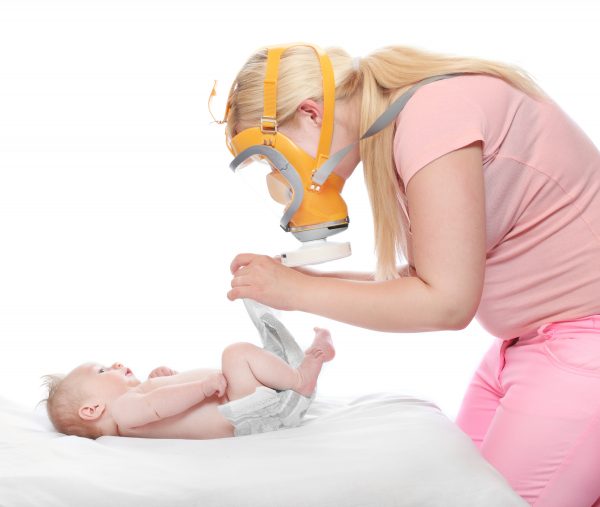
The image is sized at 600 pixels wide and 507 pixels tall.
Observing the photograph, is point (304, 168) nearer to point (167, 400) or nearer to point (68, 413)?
point (167, 400)

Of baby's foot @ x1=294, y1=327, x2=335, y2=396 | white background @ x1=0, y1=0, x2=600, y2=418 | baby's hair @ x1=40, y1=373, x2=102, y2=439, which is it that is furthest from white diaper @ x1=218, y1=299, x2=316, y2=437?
white background @ x1=0, y1=0, x2=600, y2=418

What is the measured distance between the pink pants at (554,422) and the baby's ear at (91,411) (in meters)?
0.88

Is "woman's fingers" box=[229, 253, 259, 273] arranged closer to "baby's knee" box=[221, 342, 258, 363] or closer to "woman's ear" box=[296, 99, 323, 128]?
"baby's knee" box=[221, 342, 258, 363]

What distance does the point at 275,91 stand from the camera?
178cm

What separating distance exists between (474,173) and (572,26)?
2.43 m

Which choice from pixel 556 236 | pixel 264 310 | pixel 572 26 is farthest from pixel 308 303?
pixel 572 26

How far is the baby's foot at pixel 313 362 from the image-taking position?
197cm

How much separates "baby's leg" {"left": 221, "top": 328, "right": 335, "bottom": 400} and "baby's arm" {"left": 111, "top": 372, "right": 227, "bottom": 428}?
31 millimetres

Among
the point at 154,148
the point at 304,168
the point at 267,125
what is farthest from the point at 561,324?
the point at 154,148

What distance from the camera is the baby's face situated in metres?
2.10

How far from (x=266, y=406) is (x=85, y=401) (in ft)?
1.52

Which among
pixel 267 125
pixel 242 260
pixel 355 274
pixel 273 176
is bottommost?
pixel 355 274

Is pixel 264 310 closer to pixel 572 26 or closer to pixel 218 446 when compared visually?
pixel 218 446

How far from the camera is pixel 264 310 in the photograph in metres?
2.05
